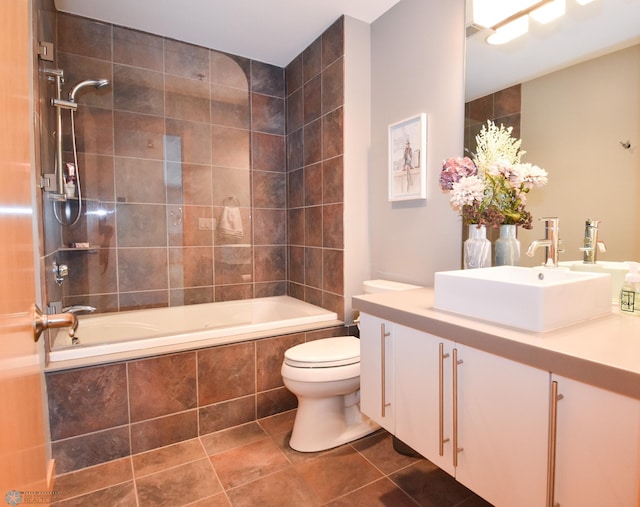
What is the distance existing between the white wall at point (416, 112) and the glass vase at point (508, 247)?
1.29ft

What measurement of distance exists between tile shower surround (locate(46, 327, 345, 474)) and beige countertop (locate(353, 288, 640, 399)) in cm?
120

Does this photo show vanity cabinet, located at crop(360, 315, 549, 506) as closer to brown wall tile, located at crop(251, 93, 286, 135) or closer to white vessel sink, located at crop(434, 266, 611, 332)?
white vessel sink, located at crop(434, 266, 611, 332)

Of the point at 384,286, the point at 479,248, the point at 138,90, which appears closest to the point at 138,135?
the point at 138,90

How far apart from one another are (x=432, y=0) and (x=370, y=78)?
618 millimetres

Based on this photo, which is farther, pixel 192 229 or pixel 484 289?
pixel 192 229

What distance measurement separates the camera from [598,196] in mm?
1374

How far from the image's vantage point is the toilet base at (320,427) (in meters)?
1.93

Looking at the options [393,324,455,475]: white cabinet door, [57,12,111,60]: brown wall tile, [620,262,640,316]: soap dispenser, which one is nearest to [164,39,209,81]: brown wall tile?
[57,12,111,60]: brown wall tile

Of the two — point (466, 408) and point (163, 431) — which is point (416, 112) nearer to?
point (466, 408)

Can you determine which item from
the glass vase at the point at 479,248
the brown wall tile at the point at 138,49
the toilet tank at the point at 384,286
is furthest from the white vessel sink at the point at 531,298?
the brown wall tile at the point at 138,49

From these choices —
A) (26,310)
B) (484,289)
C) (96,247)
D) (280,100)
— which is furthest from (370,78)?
(26,310)

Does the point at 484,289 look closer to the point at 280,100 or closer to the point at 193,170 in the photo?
the point at 193,170

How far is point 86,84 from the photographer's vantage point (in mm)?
2439

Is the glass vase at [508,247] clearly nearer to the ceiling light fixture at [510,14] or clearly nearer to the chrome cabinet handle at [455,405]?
the chrome cabinet handle at [455,405]
